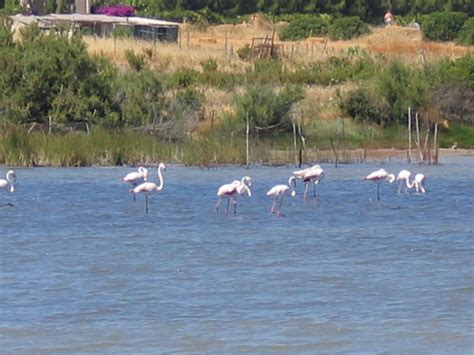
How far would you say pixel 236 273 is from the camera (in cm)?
1516

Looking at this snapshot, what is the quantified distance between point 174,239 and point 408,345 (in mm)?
7893

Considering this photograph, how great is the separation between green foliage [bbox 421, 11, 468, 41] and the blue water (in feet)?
124

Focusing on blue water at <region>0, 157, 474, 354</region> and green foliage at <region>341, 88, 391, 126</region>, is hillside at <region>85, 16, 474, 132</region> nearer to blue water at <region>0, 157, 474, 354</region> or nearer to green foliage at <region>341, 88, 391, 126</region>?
green foliage at <region>341, 88, 391, 126</region>

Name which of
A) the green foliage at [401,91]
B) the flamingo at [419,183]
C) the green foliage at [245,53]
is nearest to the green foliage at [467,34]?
the green foliage at [245,53]

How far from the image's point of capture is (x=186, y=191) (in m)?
25.7

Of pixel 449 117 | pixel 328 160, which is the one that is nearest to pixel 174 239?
pixel 328 160

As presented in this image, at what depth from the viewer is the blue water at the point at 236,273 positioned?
1152 centimetres

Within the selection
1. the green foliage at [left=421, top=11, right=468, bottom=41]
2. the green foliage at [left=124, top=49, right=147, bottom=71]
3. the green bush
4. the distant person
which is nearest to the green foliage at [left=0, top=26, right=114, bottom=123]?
the green foliage at [left=124, top=49, right=147, bottom=71]

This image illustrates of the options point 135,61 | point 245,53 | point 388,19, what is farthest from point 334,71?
point 388,19

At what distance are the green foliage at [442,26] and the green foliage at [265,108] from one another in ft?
88.8

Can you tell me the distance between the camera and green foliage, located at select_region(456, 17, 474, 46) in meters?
59.1

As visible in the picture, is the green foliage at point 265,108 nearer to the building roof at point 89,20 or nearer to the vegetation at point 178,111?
the vegetation at point 178,111

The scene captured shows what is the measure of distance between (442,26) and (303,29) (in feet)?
21.4

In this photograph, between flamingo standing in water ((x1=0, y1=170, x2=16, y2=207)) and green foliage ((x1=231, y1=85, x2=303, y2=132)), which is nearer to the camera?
flamingo standing in water ((x1=0, y1=170, x2=16, y2=207))
